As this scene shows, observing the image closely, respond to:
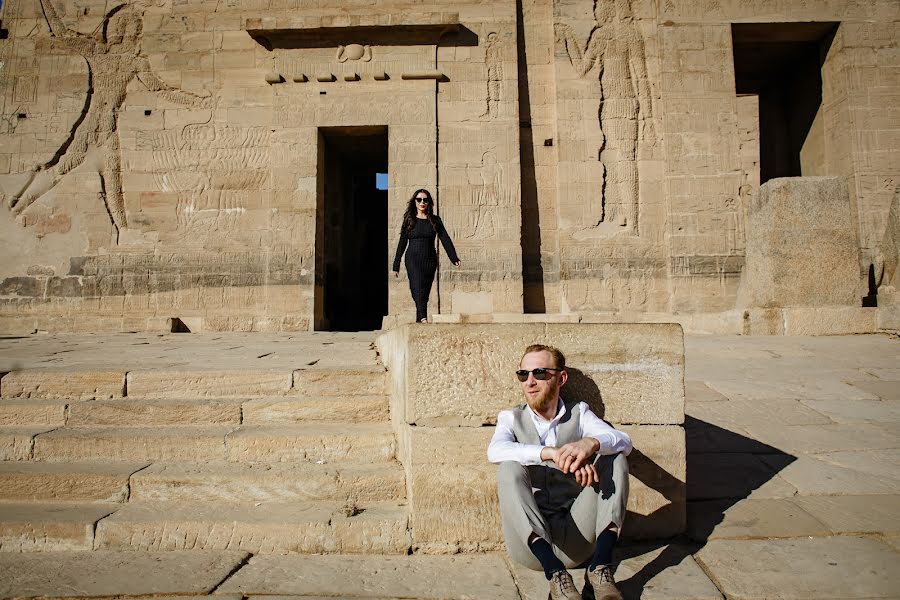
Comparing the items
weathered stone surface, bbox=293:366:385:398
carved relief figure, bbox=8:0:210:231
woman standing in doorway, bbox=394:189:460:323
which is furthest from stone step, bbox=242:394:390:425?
carved relief figure, bbox=8:0:210:231

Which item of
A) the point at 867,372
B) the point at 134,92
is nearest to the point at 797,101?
the point at 867,372

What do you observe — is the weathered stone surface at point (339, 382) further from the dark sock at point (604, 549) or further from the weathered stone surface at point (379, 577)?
the dark sock at point (604, 549)

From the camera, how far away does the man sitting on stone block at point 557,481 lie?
2.28 meters

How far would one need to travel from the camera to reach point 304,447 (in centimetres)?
349

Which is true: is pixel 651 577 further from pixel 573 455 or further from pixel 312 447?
pixel 312 447

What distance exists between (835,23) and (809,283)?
6018 millimetres

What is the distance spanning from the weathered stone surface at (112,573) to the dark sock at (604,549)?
157 centimetres

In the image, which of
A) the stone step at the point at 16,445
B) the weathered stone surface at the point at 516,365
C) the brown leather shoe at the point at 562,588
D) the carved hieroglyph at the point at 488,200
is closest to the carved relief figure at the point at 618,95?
the carved hieroglyph at the point at 488,200

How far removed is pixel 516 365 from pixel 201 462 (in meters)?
2.01

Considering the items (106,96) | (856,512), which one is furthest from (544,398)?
(106,96)

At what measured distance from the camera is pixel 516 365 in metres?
2.85

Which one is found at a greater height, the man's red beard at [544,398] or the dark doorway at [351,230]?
the dark doorway at [351,230]

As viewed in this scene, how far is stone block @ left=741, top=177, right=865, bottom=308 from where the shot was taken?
7375 millimetres

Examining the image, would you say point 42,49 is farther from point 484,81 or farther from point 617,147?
point 617,147
